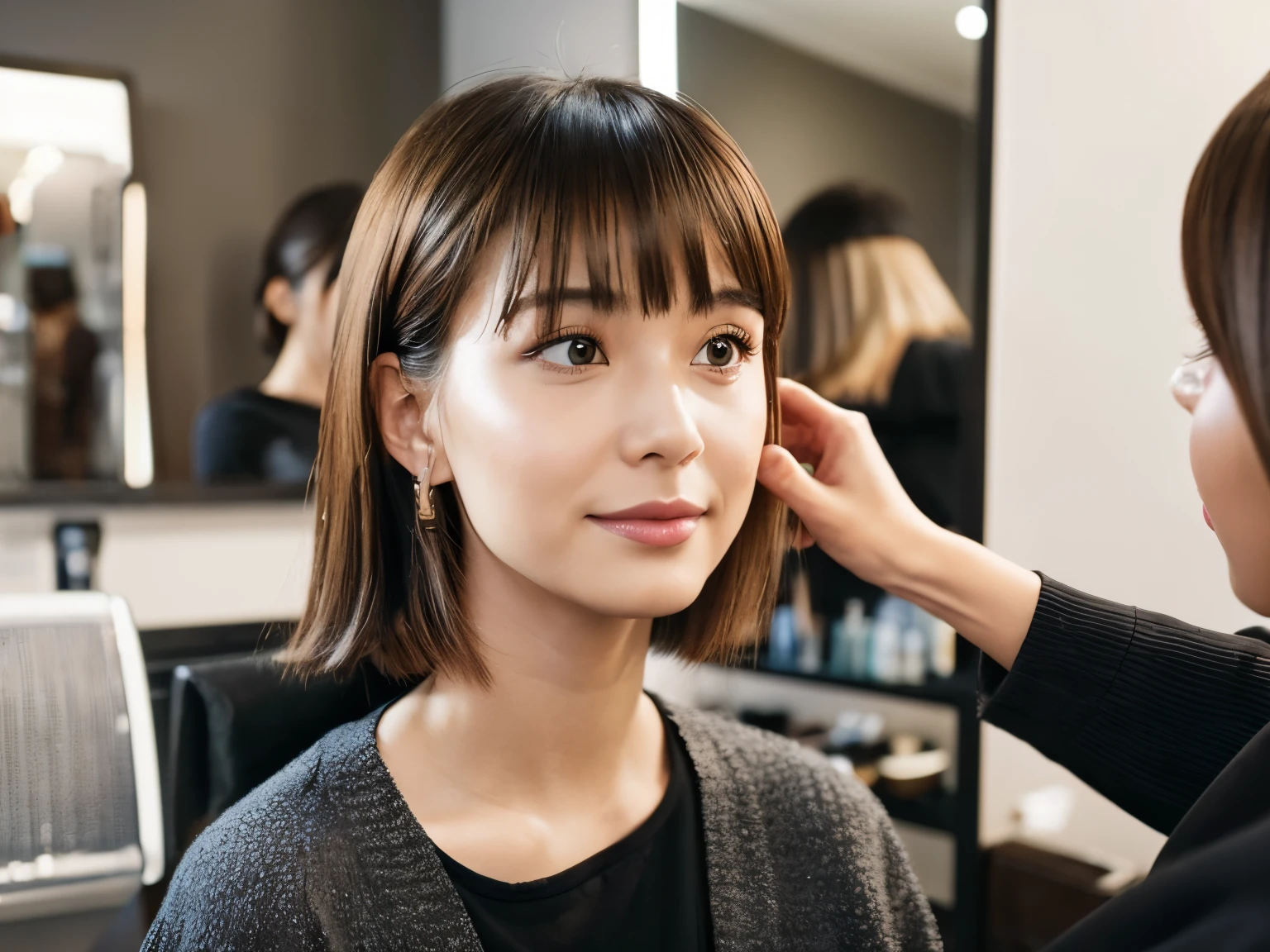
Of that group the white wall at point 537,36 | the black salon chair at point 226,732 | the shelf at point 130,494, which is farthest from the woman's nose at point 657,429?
the shelf at point 130,494

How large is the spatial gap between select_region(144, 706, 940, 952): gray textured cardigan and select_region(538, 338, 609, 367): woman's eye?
0.37 meters

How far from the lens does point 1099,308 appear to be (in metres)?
1.77

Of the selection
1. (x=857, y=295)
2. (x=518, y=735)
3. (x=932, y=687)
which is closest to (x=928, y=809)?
(x=932, y=687)

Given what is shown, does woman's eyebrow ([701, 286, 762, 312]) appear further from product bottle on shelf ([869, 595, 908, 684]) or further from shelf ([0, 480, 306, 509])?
product bottle on shelf ([869, 595, 908, 684])

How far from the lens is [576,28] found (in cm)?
185

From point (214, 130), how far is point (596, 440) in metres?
1.60

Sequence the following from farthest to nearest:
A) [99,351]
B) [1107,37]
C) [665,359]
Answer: [99,351], [1107,37], [665,359]

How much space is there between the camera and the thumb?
89 centimetres

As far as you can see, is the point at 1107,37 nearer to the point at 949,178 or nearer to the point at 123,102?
the point at 949,178

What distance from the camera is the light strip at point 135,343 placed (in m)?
1.88

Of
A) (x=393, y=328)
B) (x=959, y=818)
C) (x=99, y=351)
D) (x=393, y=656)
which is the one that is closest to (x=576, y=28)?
(x=99, y=351)

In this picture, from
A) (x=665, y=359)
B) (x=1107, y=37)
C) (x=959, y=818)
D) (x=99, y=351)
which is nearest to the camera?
(x=665, y=359)

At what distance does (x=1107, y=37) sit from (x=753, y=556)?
A: 48.3 inches

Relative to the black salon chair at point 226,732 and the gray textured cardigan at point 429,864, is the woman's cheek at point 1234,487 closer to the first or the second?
the gray textured cardigan at point 429,864
